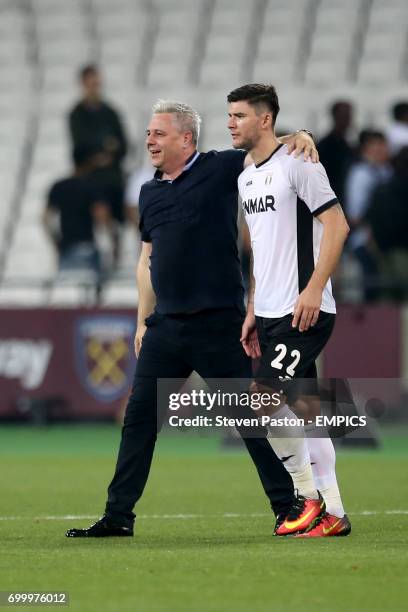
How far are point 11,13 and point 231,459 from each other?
646 inches

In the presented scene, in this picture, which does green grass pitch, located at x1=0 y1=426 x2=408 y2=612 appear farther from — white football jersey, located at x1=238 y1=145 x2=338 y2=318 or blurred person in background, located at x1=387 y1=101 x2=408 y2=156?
blurred person in background, located at x1=387 y1=101 x2=408 y2=156

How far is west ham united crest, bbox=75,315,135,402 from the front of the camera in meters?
16.3

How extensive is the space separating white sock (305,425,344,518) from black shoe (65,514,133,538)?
954 millimetres

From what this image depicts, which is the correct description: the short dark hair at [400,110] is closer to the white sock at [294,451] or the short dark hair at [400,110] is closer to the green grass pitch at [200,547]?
the green grass pitch at [200,547]

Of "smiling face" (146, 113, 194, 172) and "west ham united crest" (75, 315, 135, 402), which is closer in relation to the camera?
"smiling face" (146, 113, 194, 172)

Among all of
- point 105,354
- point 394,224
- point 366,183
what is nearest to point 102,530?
point 105,354

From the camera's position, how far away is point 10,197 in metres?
25.0

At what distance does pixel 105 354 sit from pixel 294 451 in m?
8.95

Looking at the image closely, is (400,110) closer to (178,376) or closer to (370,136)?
(370,136)

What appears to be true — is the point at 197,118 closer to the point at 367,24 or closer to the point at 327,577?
the point at 327,577

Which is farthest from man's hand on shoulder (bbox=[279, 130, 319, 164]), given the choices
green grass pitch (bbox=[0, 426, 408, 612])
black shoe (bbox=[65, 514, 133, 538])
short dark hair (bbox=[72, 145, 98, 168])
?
short dark hair (bbox=[72, 145, 98, 168])

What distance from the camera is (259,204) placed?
7406 millimetres

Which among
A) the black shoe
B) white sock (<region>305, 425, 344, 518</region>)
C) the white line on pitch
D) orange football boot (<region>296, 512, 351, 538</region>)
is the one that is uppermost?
white sock (<region>305, 425, 344, 518</region>)

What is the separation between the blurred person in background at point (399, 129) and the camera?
16811 mm
